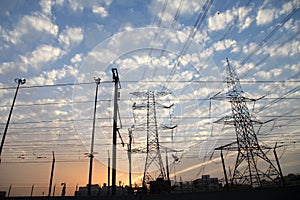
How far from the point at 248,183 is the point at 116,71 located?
18979 millimetres

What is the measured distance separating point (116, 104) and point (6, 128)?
49.4 feet

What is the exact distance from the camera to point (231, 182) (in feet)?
82.4

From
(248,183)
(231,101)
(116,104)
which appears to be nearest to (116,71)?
(116,104)

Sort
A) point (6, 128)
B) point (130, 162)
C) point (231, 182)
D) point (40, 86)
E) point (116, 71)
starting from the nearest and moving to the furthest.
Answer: point (116, 71) < point (40, 86) < point (6, 128) < point (231, 182) < point (130, 162)

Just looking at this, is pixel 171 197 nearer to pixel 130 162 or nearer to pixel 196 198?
pixel 196 198

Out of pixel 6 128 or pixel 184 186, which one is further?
pixel 184 186

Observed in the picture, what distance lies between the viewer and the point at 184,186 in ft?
99.5

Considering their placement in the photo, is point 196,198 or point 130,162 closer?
point 196,198

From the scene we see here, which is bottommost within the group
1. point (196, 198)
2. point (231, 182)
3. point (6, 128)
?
point (196, 198)

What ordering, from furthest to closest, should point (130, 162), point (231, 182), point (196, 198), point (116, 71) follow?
point (130, 162)
point (231, 182)
point (116, 71)
point (196, 198)

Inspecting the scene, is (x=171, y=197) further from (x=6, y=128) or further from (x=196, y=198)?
(x=6, y=128)

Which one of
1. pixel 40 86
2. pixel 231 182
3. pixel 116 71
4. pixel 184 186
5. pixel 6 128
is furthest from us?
pixel 184 186

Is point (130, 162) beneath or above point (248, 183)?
above

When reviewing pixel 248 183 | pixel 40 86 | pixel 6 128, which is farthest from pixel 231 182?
pixel 6 128
